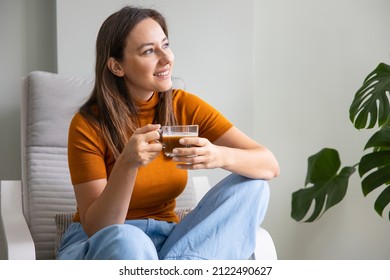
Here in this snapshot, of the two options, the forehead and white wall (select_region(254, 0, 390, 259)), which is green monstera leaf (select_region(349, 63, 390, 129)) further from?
the forehead

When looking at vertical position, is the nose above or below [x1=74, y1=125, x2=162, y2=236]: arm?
above

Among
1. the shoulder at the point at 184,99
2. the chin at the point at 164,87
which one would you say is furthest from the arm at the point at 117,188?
the shoulder at the point at 184,99

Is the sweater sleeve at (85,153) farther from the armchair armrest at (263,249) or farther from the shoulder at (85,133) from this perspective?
the armchair armrest at (263,249)

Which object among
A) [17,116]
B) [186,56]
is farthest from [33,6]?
[186,56]

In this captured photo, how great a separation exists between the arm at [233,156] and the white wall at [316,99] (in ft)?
4.22

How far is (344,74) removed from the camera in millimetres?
3373

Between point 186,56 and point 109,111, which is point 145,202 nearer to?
point 109,111

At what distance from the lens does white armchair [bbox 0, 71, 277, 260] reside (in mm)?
2553

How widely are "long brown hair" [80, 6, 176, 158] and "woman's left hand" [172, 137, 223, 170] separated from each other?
0.32 metres

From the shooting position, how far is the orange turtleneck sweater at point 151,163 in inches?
81.3

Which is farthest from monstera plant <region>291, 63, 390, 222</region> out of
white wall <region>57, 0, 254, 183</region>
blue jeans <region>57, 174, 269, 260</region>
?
blue jeans <region>57, 174, 269, 260</region>

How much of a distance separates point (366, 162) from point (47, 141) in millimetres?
A: 1233
